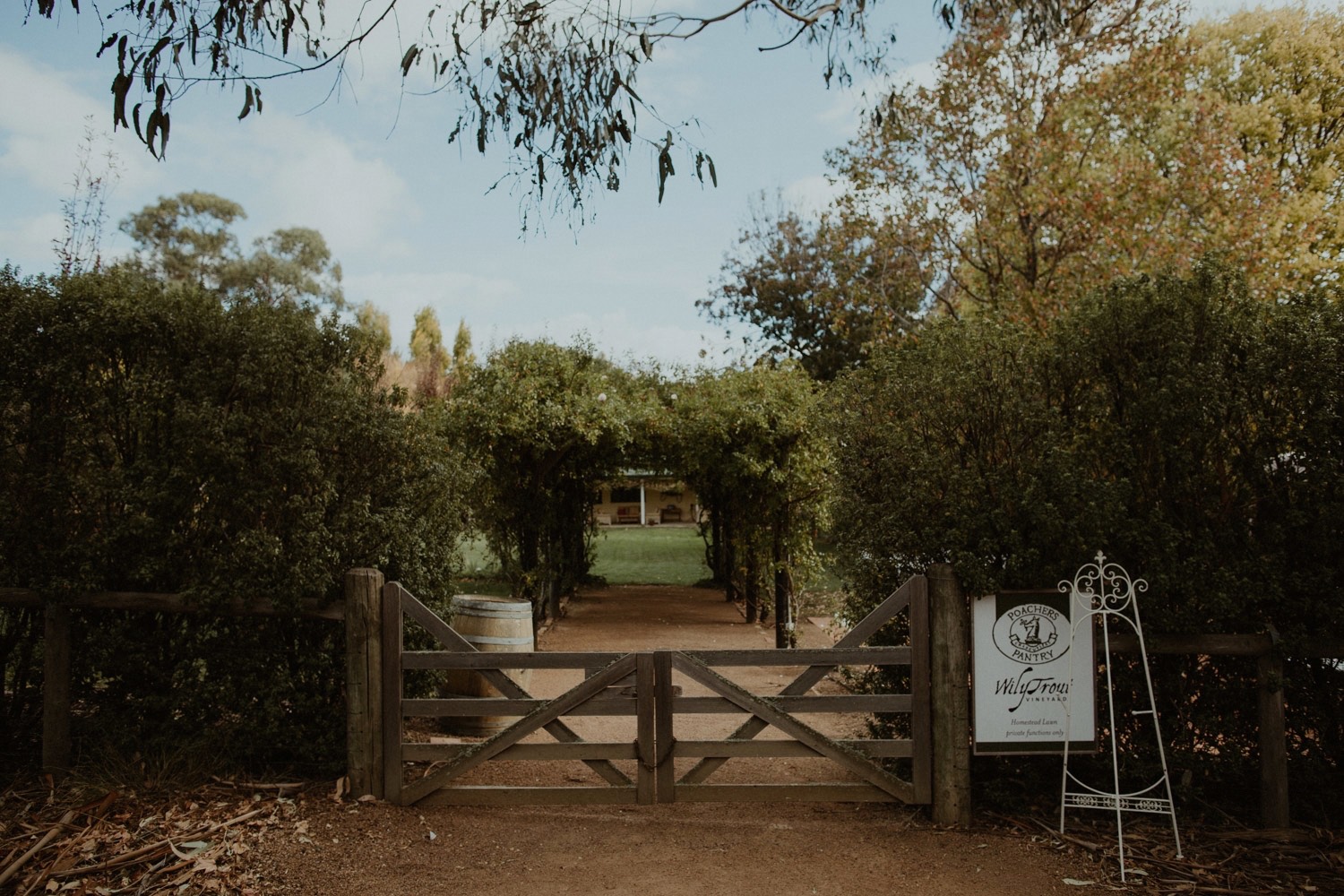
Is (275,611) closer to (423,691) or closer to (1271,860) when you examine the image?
(423,691)

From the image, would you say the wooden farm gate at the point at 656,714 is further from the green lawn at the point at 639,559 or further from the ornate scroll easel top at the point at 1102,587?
the green lawn at the point at 639,559

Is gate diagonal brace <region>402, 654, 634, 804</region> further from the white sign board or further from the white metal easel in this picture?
the white metal easel

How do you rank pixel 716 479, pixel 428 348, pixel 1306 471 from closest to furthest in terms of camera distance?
pixel 1306 471 < pixel 716 479 < pixel 428 348

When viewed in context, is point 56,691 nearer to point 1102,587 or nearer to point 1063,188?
point 1102,587

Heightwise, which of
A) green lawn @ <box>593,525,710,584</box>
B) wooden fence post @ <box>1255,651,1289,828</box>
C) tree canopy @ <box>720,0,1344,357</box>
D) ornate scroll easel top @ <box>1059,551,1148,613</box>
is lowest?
green lawn @ <box>593,525,710,584</box>

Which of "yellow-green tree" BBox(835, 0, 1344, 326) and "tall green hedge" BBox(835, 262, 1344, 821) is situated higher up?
"yellow-green tree" BBox(835, 0, 1344, 326)

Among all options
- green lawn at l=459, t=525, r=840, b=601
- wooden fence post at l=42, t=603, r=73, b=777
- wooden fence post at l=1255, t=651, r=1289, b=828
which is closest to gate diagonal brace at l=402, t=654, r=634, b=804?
wooden fence post at l=42, t=603, r=73, b=777

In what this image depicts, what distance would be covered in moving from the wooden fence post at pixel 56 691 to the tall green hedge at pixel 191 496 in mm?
117

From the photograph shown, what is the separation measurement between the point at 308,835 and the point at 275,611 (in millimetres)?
1295

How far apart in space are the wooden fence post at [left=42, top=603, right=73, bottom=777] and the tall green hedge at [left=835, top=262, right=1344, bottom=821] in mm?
4948

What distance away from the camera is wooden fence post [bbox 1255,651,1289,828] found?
17.4 feet

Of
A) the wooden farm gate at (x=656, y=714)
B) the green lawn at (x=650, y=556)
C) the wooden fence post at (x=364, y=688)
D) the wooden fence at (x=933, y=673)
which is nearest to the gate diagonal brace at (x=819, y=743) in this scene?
the wooden farm gate at (x=656, y=714)

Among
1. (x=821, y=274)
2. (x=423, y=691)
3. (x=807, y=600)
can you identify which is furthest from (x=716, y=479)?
(x=821, y=274)

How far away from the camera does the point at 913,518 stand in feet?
18.6
